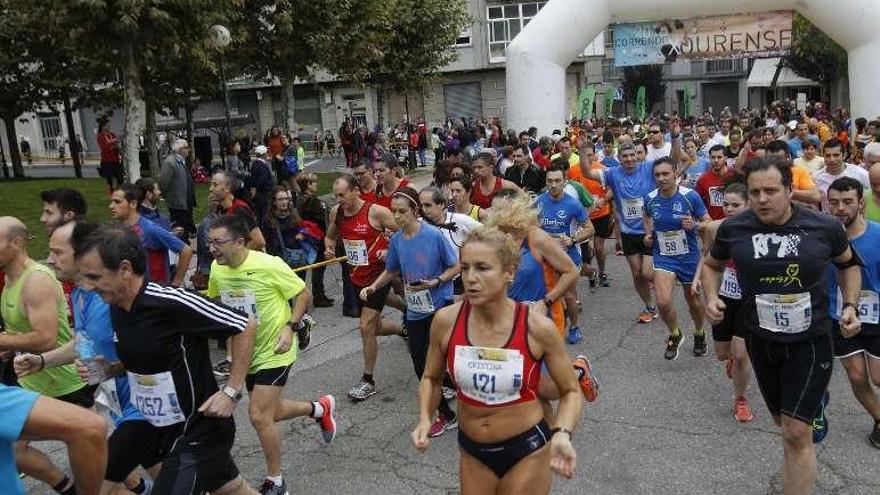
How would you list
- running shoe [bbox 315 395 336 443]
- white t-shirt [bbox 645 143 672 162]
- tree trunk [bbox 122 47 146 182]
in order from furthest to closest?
tree trunk [bbox 122 47 146 182] < white t-shirt [bbox 645 143 672 162] < running shoe [bbox 315 395 336 443]

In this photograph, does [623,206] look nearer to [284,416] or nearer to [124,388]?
[284,416]

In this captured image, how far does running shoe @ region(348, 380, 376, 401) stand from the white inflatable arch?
1032 centimetres

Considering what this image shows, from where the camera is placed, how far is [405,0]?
24.5 m

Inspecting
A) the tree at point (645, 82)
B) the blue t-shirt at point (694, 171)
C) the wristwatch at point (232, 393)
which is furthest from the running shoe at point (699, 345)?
the tree at point (645, 82)

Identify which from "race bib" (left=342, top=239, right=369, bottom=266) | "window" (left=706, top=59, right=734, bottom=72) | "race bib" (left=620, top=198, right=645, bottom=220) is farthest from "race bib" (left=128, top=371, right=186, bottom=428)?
"window" (left=706, top=59, right=734, bottom=72)

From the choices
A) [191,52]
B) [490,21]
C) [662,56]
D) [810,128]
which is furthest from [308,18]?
[490,21]

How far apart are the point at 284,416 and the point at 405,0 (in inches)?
856

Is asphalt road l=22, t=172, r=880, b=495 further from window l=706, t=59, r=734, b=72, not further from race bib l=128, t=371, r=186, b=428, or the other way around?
window l=706, t=59, r=734, b=72

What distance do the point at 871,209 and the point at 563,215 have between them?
247 centimetres

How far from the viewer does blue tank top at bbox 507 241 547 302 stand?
16.0 ft

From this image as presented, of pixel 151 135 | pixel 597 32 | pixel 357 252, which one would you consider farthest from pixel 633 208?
pixel 151 135

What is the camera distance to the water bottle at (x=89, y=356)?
11.5 ft

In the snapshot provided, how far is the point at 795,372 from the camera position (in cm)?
374

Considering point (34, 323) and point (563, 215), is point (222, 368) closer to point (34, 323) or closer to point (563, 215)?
point (34, 323)
